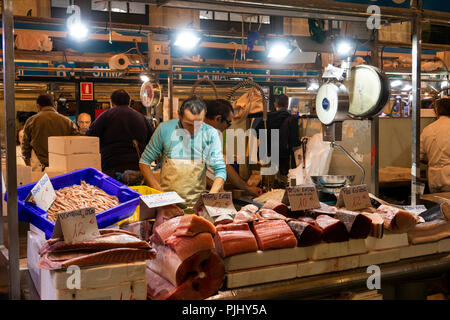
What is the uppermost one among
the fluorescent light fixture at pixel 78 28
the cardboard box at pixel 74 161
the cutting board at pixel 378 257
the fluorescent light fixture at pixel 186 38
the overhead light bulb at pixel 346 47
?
the fluorescent light fixture at pixel 186 38

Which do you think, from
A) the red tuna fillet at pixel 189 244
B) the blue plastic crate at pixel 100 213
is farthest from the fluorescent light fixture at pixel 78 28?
the red tuna fillet at pixel 189 244

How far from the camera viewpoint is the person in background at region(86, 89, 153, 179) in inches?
223

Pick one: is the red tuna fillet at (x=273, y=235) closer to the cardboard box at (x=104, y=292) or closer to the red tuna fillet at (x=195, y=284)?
the red tuna fillet at (x=195, y=284)

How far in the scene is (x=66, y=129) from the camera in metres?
6.35

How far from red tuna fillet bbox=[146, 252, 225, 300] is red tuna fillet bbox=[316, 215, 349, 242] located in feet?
1.79

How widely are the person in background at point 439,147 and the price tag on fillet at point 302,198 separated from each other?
395 cm

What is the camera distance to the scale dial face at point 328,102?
3176 mm

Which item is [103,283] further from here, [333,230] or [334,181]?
[334,181]

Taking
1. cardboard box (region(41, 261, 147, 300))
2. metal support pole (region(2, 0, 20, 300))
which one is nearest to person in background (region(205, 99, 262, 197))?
metal support pole (region(2, 0, 20, 300))

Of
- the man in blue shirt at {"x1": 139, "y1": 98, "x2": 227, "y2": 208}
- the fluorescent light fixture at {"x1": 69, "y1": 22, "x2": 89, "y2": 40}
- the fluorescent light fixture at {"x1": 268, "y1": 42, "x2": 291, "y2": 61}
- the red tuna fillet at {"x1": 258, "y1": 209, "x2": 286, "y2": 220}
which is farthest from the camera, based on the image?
the fluorescent light fixture at {"x1": 268, "y1": 42, "x2": 291, "y2": 61}

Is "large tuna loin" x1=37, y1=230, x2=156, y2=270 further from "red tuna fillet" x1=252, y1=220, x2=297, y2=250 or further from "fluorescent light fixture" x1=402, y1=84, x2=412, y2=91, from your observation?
"fluorescent light fixture" x1=402, y1=84, x2=412, y2=91

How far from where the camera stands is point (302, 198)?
248 cm
